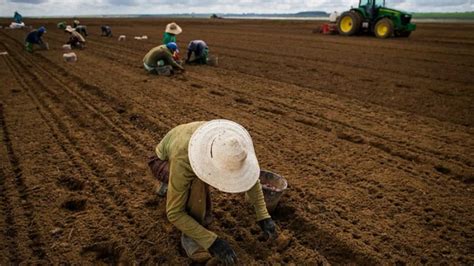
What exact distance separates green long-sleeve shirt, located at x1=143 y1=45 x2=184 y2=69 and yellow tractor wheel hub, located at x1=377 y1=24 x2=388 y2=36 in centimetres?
1162

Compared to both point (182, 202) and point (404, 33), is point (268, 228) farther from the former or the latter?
point (404, 33)

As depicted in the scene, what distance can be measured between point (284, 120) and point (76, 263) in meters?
3.43

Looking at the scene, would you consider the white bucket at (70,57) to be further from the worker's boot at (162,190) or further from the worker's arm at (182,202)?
the worker's arm at (182,202)

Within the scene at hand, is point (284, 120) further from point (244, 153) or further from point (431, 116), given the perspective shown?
point (244, 153)

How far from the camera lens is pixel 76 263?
2.47 m

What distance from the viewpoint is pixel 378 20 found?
16.4 metres

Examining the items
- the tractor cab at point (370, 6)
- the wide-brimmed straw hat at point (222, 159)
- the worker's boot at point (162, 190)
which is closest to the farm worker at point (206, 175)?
the wide-brimmed straw hat at point (222, 159)

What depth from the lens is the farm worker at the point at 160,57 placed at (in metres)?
7.82

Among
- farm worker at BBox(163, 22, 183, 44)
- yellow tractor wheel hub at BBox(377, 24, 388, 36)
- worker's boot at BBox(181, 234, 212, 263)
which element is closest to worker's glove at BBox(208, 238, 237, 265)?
worker's boot at BBox(181, 234, 212, 263)

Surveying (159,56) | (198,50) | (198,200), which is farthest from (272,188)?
(198,50)

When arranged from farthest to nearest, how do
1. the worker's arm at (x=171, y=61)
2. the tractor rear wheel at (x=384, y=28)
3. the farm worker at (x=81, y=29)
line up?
the farm worker at (x=81, y=29), the tractor rear wheel at (x=384, y=28), the worker's arm at (x=171, y=61)

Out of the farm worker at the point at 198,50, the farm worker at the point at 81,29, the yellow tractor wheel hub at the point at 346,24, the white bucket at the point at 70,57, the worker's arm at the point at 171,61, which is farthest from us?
the farm worker at the point at 81,29

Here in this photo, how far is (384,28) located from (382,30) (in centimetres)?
15

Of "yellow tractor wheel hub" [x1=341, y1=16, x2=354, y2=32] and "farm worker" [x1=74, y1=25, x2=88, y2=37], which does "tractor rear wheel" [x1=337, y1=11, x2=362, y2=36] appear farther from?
"farm worker" [x1=74, y1=25, x2=88, y2=37]
